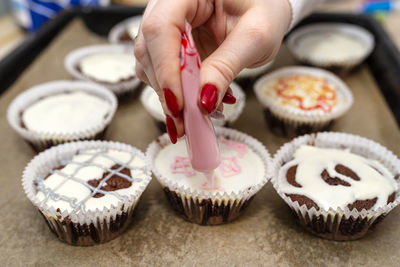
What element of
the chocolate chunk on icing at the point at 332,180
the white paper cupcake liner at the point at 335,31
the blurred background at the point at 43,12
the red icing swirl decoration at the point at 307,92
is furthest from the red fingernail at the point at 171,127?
the blurred background at the point at 43,12

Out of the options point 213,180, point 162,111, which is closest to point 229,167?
point 213,180

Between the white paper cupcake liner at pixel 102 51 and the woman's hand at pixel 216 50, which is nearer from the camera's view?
the woman's hand at pixel 216 50

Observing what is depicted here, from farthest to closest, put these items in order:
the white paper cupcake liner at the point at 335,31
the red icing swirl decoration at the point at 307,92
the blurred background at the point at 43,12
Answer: the blurred background at the point at 43,12
the white paper cupcake liner at the point at 335,31
the red icing swirl decoration at the point at 307,92

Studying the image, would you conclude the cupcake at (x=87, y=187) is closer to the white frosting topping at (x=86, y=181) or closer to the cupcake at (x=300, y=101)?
the white frosting topping at (x=86, y=181)

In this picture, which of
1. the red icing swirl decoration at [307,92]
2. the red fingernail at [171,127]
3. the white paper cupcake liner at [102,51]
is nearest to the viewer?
the red fingernail at [171,127]

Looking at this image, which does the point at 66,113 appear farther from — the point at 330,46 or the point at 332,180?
the point at 330,46

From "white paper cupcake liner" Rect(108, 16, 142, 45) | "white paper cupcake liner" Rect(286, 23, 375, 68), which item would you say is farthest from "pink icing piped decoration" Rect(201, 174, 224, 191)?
Answer: "white paper cupcake liner" Rect(108, 16, 142, 45)

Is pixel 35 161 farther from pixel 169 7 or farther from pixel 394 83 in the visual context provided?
pixel 394 83
